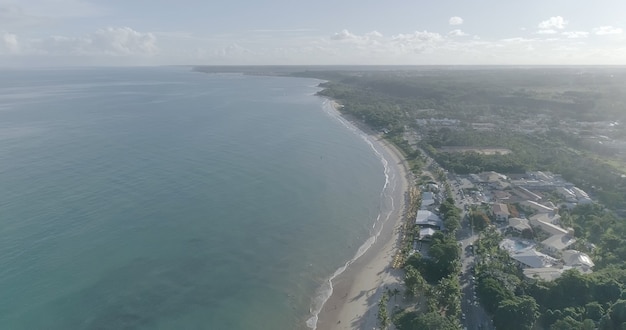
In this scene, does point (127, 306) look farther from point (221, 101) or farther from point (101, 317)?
point (221, 101)

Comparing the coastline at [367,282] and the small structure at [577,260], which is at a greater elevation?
the small structure at [577,260]

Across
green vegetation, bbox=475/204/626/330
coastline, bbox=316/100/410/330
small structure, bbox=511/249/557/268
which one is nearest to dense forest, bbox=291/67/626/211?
small structure, bbox=511/249/557/268

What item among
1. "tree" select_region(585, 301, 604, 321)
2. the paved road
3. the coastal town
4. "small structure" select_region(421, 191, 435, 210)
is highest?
"tree" select_region(585, 301, 604, 321)

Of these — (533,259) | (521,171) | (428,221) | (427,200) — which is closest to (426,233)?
(428,221)

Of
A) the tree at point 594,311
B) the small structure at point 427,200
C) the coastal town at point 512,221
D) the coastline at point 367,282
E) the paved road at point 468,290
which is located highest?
the tree at point 594,311

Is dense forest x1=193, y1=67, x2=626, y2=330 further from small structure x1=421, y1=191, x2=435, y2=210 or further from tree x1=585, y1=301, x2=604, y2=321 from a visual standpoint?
small structure x1=421, y1=191, x2=435, y2=210

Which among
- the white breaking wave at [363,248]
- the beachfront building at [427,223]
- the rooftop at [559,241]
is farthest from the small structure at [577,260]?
the white breaking wave at [363,248]

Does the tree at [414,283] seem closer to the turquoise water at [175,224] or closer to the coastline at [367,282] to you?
the coastline at [367,282]
